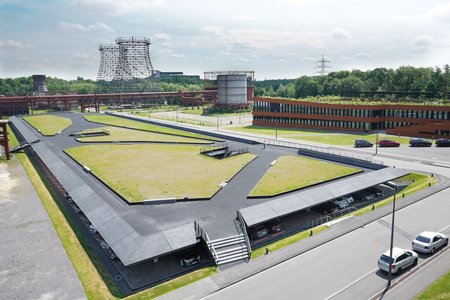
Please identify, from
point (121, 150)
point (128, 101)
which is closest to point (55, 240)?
point (121, 150)

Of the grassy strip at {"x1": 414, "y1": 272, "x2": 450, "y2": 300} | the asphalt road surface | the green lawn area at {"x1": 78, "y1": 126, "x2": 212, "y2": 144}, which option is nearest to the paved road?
the asphalt road surface

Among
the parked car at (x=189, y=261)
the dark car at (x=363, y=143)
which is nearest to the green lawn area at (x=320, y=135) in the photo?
the dark car at (x=363, y=143)

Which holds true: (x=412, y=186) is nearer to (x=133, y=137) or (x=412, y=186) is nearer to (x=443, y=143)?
(x=443, y=143)

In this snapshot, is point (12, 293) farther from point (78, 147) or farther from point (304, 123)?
point (304, 123)

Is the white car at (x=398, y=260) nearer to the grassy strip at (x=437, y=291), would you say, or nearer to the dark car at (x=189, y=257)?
the grassy strip at (x=437, y=291)

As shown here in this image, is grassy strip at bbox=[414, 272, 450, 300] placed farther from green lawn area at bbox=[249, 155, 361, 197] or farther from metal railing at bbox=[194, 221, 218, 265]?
green lawn area at bbox=[249, 155, 361, 197]

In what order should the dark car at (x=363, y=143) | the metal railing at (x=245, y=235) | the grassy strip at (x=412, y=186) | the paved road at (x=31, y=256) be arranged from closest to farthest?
the paved road at (x=31, y=256) < the metal railing at (x=245, y=235) < the grassy strip at (x=412, y=186) < the dark car at (x=363, y=143)
